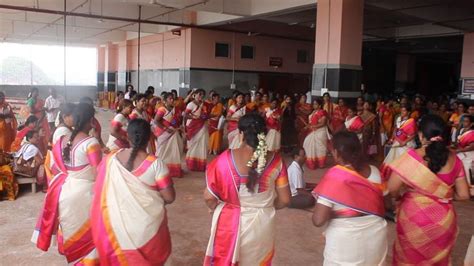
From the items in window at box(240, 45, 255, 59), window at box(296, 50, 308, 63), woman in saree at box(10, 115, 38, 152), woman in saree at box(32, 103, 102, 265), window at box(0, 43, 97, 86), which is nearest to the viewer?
woman in saree at box(32, 103, 102, 265)

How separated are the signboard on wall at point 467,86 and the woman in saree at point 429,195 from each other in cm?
1021

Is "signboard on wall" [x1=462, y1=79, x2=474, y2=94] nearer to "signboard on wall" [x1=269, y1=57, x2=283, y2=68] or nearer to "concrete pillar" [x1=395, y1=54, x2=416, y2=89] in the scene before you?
"signboard on wall" [x1=269, y1=57, x2=283, y2=68]

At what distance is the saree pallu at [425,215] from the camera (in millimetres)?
2439

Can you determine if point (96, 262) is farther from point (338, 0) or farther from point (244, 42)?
point (244, 42)

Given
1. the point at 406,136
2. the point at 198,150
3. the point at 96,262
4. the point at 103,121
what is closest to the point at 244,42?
the point at 103,121

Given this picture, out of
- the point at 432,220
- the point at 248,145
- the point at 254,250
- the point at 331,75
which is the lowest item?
the point at 254,250

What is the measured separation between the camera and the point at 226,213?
2.42 metres

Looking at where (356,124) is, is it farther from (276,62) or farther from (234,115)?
(276,62)

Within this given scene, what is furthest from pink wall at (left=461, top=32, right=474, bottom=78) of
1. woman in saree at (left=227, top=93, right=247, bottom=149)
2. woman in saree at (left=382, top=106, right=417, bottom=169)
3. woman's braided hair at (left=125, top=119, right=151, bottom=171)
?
woman's braided hair at (left=125, top=119, right=151, bottom=171)

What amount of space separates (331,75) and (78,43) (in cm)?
1781

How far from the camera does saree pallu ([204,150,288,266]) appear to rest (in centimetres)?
238

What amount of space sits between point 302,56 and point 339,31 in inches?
A: 297

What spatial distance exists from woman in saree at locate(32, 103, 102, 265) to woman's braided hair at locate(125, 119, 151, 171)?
470 millimetres

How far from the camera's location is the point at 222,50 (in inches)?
557
